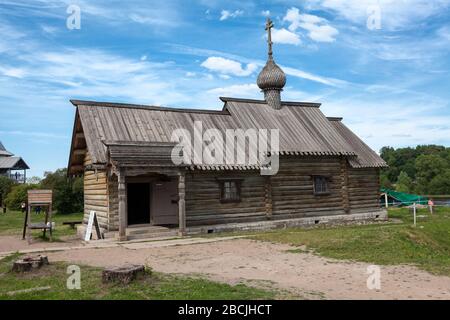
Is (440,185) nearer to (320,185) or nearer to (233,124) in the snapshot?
(320,185)

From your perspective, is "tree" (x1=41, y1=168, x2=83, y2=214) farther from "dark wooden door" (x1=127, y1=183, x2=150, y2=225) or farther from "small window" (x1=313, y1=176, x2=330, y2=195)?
"small window" (x1=313, y1=176, x2=330, y2=195)

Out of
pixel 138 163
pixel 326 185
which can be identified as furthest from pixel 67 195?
pixel 326 185

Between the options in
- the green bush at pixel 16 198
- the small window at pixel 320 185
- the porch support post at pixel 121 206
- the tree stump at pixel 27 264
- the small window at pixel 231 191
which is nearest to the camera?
the tree stump at pixel 27 264

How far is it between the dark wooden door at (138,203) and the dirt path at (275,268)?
4420 mm

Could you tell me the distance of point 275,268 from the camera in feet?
34.8

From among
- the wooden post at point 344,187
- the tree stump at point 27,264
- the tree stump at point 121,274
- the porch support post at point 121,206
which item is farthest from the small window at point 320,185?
the tree stump at point 121,274

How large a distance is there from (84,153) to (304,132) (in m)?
11.4

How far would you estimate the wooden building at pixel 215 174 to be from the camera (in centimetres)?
1752

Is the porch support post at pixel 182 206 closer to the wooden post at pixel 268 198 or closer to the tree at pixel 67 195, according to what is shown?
the wooden post at pixel 268 198

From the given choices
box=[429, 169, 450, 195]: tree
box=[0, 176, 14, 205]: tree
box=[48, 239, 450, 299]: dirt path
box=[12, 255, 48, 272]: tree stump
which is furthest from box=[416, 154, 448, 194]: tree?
box=[12, 255, 48, 272]: tree stump

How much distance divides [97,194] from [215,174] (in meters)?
5.31

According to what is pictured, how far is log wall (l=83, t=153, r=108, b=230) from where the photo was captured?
18.2 metres

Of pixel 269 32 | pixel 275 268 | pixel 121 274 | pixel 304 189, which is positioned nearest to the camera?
pixel 121 274
